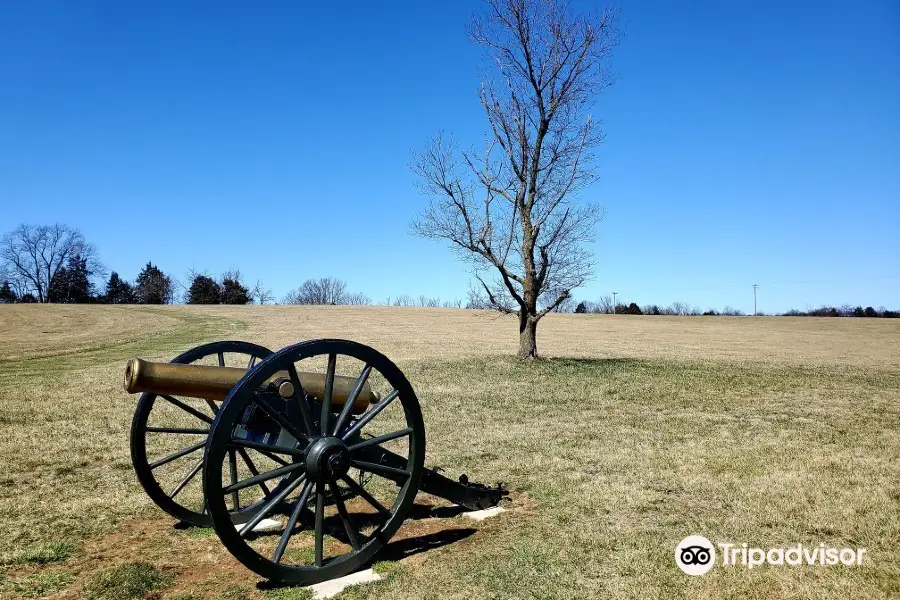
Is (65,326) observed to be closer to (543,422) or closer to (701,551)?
(543,422)

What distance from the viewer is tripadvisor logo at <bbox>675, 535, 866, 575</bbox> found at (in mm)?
4625

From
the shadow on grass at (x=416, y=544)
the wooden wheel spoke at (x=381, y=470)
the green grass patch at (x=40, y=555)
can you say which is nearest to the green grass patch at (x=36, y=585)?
the green grass patch at (x=40, y=555)

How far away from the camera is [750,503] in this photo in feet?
20.1

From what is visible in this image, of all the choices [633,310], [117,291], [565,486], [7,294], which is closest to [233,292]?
[117,291]

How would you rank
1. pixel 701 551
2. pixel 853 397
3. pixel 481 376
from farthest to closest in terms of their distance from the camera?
1. pixel 481 376
2. pixel 853 397
3. pixel 701 551

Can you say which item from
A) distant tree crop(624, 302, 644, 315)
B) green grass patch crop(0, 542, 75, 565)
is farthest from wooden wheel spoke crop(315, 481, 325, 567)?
distant tree crop(624, 302, 644, 315)

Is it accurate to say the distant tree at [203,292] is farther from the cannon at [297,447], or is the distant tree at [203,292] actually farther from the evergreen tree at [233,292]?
the cannon at [297,447]

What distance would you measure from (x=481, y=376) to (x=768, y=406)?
6.85 meters

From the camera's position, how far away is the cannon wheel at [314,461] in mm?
3670

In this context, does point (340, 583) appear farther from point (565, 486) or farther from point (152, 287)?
point (152, 287)

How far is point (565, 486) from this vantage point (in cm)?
687

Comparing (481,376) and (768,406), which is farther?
(481,376)

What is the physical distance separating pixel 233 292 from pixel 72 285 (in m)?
22.4

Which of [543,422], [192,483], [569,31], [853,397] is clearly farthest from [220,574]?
[569,31]
